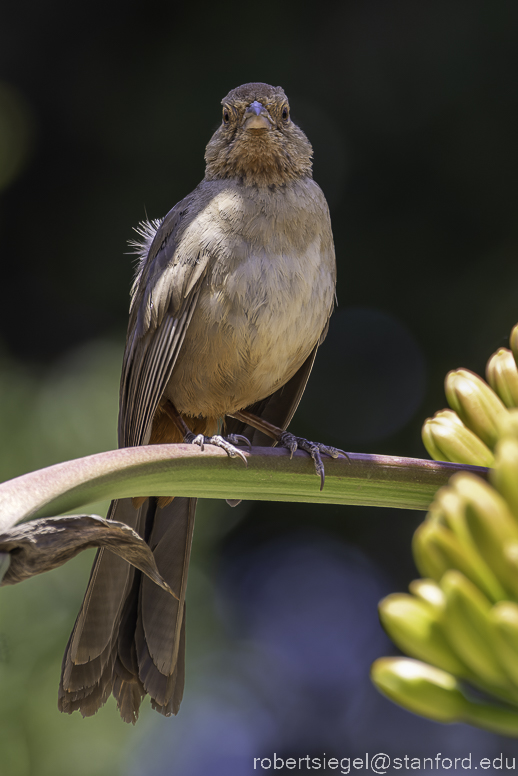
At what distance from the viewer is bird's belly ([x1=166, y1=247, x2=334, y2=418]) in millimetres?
2395

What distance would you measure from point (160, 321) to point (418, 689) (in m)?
1.94

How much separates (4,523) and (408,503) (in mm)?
666

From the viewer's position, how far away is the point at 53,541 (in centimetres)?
98

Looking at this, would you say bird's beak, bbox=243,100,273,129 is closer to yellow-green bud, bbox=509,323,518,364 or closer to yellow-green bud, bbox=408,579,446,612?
yellow-green bud, bbox=509,323,518,364

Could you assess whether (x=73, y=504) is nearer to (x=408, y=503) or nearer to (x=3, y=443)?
(x=408, y=503)

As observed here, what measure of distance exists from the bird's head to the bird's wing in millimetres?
218

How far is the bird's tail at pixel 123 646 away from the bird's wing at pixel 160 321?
1.16 feet

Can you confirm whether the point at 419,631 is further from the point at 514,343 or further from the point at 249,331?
the point at 249,331

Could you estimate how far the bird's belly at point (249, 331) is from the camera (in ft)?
7.86

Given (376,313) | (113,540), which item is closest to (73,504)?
(113,540)

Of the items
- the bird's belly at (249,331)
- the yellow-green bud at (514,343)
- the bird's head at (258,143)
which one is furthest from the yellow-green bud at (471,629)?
the bird's head at (258,143)

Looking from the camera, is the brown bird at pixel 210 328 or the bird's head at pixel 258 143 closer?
the brown bird at pixel 210 328

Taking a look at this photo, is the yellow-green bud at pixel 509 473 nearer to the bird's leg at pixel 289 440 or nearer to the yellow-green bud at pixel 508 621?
the yellow-green bud at pixel 508 621

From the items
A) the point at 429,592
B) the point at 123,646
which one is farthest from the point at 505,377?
the point at 123,646
